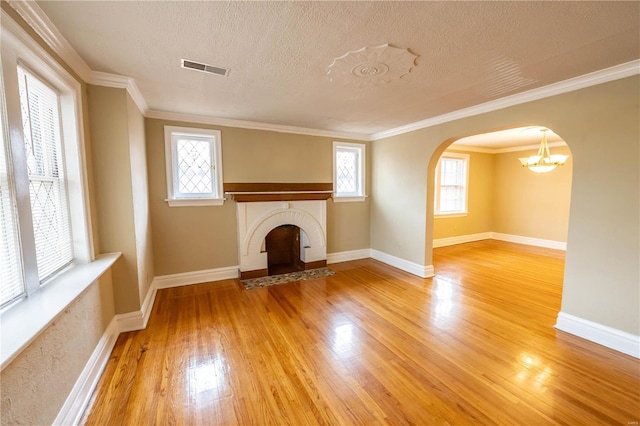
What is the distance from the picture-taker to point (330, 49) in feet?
6.12

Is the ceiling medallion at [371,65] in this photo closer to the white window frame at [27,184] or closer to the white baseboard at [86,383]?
the white window frame at [27,184]

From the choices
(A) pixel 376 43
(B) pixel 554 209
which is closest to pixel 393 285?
(A) pixel 376 43

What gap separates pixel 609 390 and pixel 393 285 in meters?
Result: 2.15

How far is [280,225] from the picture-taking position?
4199mm

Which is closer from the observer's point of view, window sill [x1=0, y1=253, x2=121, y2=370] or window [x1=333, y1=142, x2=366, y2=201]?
window sill [x1=0, y1=253, x2=121, y2=370]

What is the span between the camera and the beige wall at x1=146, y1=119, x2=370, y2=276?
350cm

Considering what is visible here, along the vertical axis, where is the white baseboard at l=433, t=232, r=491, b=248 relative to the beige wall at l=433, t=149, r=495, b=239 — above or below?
below

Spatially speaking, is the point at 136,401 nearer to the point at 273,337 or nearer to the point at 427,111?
the point at 273,337

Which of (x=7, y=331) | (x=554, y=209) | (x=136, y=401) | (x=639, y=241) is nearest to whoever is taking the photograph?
(x=7, y=331)

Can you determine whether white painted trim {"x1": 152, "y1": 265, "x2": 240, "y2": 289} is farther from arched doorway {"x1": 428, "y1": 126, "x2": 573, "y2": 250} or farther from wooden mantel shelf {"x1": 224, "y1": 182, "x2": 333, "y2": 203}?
arched doorway {"x1": 428, "y1": 126, "x2": 573, "y2": 250}

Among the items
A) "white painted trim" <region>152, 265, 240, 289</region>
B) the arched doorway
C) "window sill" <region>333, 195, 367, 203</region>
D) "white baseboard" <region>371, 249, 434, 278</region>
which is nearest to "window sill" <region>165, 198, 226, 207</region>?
"white painted trim" <region>152, 265, 240, 289</region>

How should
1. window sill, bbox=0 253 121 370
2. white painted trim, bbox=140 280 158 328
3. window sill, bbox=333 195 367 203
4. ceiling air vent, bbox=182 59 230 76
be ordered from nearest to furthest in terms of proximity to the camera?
window sill, bbox=0 253 121 370
ceiling air vent, bbox=182 59 230 76
white painted trim, bbox=140 280 158 328
window sill, bbox=333 195 367 203

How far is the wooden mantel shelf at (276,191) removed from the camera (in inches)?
150

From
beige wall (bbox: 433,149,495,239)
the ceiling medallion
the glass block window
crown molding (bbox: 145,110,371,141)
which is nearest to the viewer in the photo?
the glass block window
